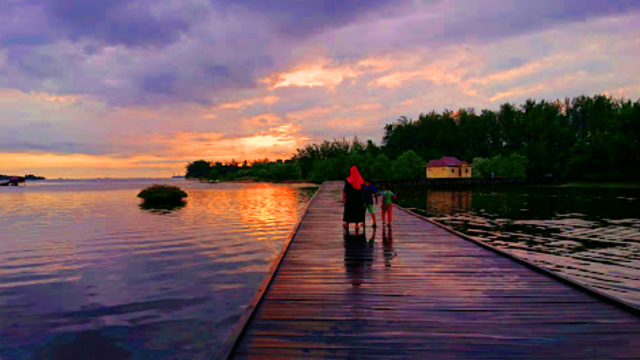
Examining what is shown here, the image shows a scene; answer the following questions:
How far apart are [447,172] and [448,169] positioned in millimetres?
733

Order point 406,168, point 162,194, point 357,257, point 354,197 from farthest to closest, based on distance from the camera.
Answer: point 406,168 < point 162,194 < point 354,197 < point 357,257

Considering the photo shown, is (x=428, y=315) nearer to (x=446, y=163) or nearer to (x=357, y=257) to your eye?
(x=357, y=257)

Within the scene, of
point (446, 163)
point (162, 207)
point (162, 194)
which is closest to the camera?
point (162, 207)

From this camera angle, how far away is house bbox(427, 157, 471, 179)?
87688 mm

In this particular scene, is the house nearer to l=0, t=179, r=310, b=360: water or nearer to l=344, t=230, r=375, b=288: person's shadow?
l=0, t=179, r=310, b=360: water

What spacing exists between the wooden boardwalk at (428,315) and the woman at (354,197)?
3707 mm

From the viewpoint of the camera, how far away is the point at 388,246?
11078 millimetres

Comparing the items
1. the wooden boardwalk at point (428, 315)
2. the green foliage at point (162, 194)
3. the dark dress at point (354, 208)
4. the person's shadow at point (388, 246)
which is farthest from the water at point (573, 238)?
the green foliage at point (162, 194)

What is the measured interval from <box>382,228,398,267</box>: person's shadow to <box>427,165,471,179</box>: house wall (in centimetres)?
7747

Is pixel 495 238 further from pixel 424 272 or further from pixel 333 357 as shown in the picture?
pixel 333 357

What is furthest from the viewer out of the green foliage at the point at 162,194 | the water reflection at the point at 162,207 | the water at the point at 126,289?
the green foliage at the point at 162,194

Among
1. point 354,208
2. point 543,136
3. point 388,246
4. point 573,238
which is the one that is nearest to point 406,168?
point 543,136

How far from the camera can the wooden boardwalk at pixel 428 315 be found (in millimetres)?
4602

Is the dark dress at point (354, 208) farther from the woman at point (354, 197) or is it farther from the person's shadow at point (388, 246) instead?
the person's shadow at point (388, 246)
